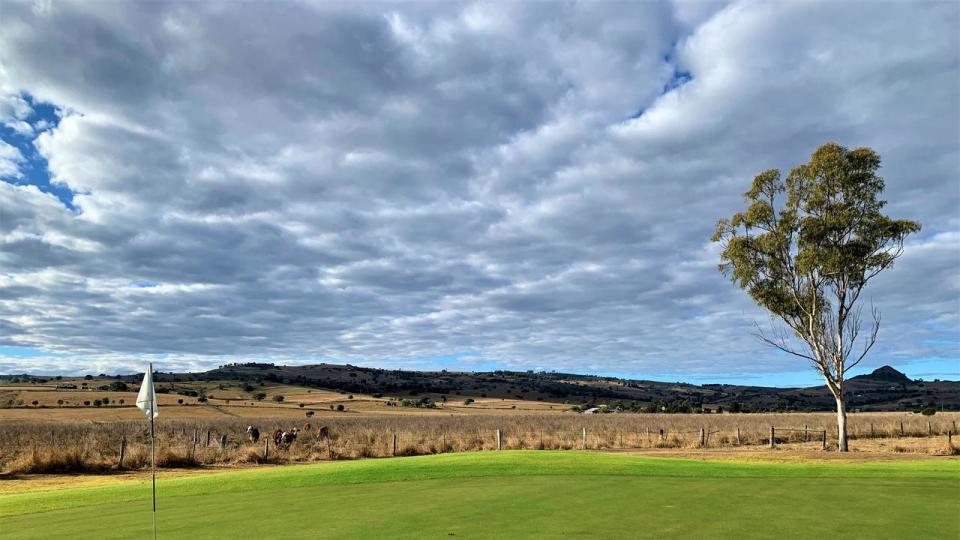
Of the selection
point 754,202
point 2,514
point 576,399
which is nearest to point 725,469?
point 2,514

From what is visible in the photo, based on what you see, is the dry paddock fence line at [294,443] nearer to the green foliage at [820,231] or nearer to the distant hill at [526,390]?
the green foliage at [820,231]

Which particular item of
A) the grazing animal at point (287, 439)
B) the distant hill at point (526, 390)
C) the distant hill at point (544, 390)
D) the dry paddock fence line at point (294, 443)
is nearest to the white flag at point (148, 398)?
the dry paddock fence line at point (294, 443)

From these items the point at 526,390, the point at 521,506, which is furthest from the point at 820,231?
the point at 526,390

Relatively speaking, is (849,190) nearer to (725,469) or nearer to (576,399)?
(725,469)

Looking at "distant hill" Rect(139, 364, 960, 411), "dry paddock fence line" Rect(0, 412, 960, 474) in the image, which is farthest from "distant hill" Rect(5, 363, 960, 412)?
"dry paddock fence line" Rect(0, 412, 960, 474)

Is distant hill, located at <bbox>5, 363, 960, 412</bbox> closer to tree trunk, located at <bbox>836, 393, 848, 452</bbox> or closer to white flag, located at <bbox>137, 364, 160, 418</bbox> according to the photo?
tree trunk, located at <bbox>836, 393, 848, 452</bbox>

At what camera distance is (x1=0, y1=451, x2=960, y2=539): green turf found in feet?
27.8

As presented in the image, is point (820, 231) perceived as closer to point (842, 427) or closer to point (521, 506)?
point (842, 427)

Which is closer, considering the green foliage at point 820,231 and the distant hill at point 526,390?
the green foliage at point 820,231

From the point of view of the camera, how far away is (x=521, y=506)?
33.9 ft

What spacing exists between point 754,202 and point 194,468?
1226 inches

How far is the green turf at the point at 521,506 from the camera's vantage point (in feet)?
27.8

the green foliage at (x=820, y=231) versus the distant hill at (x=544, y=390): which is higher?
the green foliage at (x=820, y=231)

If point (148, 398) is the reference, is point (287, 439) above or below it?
below
